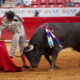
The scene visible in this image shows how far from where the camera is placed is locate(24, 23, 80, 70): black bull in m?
7.25

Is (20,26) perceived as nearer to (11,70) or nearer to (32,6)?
(11,70)

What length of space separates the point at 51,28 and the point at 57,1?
10.6 m

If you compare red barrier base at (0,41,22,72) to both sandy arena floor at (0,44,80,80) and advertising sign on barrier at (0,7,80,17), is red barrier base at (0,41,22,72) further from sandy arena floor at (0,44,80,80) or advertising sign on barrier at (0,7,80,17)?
advertising sign on barrier at (0,7,80,17)

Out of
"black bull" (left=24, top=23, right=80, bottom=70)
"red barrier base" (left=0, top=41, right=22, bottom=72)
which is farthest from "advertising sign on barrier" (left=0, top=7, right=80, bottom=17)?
"red barrier base" (left=0, top=41, right=22, bottom=72)

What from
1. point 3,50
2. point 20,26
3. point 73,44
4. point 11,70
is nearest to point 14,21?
point 20,26

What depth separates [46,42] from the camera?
7324 millimetres

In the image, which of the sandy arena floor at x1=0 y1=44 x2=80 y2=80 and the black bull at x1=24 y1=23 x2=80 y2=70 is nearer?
the sandy arena floor at x1=0 y1=44 x2=80 y2=80

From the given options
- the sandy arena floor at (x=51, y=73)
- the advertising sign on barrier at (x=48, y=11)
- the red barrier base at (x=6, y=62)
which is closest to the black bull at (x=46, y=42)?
the sandy arena floor at (x=51, y=73)

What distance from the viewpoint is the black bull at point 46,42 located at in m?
7.25

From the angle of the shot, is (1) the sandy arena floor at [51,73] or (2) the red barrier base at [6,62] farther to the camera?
(2) the red barrier base at [6,62]

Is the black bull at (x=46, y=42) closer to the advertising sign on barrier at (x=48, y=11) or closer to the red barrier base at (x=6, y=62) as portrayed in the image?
the red barrier base at (x=6, y=62)

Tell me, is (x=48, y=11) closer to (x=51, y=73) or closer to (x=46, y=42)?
(x=46, y=42)

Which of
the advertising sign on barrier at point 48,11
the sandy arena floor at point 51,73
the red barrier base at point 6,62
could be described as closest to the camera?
the sandy arena floor at point 51,73

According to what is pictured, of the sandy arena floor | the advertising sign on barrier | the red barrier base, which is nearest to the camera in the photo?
the sandy arena floor
